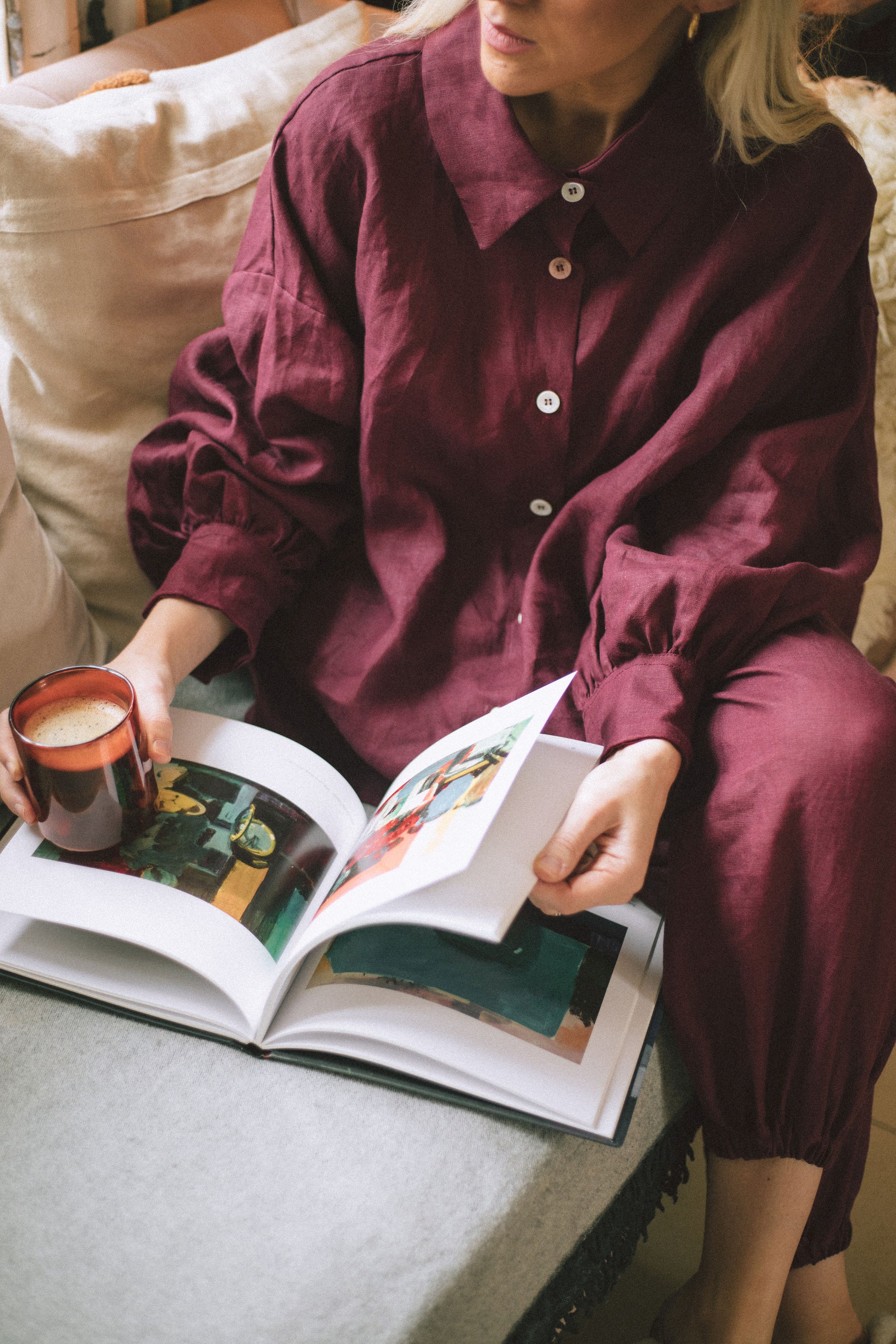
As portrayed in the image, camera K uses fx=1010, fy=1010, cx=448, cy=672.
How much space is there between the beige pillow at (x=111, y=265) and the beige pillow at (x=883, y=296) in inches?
23.9

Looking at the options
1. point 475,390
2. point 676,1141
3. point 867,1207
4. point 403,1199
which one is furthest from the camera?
point 867,1207

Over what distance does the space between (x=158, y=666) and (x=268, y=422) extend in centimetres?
25

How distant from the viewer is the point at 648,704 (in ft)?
2.52

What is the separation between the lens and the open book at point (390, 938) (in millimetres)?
660

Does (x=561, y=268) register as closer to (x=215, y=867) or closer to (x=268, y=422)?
(x=268, y=422)

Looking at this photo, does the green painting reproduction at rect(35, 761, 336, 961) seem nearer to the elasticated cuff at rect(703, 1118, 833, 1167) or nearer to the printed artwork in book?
the printed artwork in book

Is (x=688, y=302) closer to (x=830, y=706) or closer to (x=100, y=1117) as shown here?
(x=830, y=706)

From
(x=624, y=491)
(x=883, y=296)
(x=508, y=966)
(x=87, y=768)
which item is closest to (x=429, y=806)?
(x=508, y=966)

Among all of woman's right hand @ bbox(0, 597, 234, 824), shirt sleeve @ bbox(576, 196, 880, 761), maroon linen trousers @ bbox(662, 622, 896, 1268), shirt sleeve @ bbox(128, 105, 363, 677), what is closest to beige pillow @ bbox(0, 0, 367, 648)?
shirt sleeve @ bbox(128, 105, 363, 677)

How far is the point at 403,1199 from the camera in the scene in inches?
26.0

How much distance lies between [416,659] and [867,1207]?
79 cm

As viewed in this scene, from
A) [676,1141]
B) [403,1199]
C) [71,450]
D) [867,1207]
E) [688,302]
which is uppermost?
[688,302]

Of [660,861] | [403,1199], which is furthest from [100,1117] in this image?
[660,861]

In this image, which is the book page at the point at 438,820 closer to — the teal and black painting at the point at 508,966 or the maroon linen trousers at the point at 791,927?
the teal and black painting at the point at 508,966
